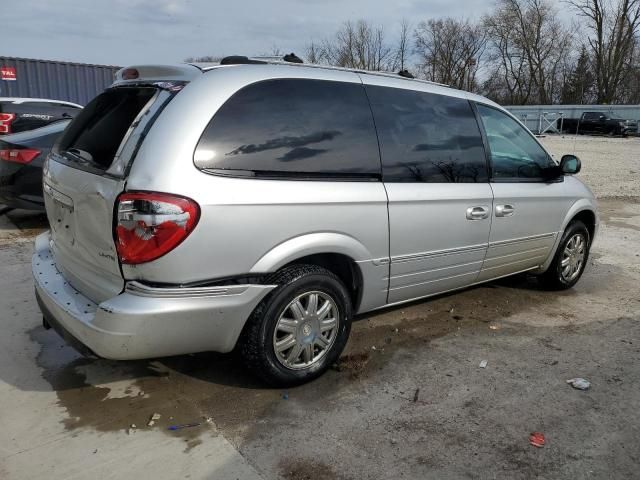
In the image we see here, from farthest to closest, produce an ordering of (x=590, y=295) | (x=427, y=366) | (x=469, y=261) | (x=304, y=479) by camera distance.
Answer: (x=590, y=295) < (x=469, y=261) < (x=427, y=366) < (x=304, y=479)

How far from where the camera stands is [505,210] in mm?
4199

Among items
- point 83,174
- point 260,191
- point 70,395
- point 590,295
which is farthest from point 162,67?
point 590,295

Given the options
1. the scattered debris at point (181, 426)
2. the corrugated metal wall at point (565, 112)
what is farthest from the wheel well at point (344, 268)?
the corrugated metal wall at point (565, 112)

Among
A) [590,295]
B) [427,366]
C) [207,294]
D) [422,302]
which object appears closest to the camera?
[207,294]

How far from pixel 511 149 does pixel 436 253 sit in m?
1.30

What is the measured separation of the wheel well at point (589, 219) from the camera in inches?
205

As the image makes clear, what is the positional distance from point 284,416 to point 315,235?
1.01 m

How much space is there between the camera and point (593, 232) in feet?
17.7

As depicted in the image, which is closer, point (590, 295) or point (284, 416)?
point (284, 416)

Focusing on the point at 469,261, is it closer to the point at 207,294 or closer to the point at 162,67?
the point at 207,294

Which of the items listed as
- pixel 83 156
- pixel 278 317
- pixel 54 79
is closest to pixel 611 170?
pixel 278 317

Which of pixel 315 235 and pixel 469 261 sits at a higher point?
pixel 315 235

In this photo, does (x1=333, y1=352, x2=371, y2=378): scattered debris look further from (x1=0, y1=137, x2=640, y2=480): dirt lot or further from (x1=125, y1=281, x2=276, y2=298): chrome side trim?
(x1=125, y1=281, x2=276, y2=298): chrome side trim

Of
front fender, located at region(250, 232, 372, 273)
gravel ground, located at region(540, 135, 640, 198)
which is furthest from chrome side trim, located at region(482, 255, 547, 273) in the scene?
gravel ground, located at region(540, 135, 640, 198)
